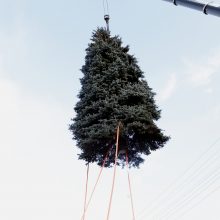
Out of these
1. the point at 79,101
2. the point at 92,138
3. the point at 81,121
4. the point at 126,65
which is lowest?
the point at 92,138

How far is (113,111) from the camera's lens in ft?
73.6

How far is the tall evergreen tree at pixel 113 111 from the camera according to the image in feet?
72.2

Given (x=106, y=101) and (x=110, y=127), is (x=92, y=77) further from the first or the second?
(x=110, y=127)

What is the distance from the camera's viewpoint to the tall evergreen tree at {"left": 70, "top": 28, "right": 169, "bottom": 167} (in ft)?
72.2

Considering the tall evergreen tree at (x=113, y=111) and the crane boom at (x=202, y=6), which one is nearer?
the crane boom at (x=202, y=6)

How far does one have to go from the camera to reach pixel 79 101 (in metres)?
24.4

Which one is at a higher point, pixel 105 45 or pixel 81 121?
pixel 105 45

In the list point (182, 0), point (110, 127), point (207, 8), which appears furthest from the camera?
point (110, 127)

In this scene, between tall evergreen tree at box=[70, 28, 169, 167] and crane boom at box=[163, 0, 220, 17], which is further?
tall evergreen tree at box=[70, 28, 169, 167]

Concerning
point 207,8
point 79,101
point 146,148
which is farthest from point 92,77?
point 207,8

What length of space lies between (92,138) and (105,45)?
22.9 ft

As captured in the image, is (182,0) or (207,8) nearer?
(207,8)

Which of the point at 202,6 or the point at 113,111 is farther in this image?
the point at 113,111

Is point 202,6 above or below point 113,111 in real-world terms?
below
